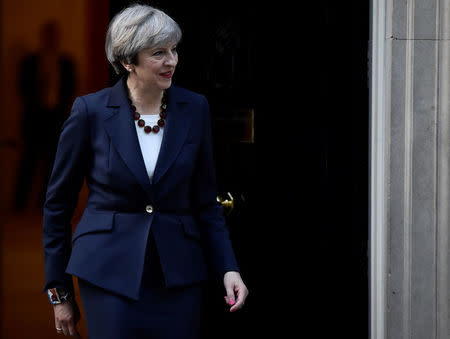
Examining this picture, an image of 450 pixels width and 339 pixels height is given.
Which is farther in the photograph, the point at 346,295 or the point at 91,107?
the point at 346,295

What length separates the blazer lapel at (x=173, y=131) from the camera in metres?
2.19

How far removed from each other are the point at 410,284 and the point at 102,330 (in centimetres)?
152

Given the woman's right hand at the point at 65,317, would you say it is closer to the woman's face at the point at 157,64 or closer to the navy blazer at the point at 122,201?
the navy blazer at the point at 122,201

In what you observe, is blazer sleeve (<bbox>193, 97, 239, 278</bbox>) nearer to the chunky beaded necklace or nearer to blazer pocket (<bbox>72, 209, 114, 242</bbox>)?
the chunky beaded necklace

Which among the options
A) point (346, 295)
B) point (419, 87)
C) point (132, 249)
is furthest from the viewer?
point (346, 295)

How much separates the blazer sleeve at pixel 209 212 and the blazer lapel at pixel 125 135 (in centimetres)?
26

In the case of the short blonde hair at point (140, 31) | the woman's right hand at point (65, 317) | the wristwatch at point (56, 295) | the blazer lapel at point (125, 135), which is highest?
the short blonde hair at point (140, 31)

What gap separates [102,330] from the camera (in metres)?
2.18

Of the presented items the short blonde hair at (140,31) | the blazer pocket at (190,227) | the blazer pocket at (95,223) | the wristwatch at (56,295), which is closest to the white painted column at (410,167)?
the blazer pocket at (190,227)

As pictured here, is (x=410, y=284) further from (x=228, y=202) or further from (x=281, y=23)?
(x=281, y=23)

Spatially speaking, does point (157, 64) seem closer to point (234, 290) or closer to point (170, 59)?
point (170, 59)

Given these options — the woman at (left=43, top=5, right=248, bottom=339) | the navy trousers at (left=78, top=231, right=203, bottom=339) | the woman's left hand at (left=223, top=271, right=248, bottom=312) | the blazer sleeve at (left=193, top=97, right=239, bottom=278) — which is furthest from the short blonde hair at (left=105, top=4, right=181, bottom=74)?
the woman's left hand at (left=223, top=271, right=248, bottom=312)

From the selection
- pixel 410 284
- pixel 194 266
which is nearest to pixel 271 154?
pixel 410 284

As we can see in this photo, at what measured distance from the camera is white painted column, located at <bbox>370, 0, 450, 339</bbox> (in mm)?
2945
